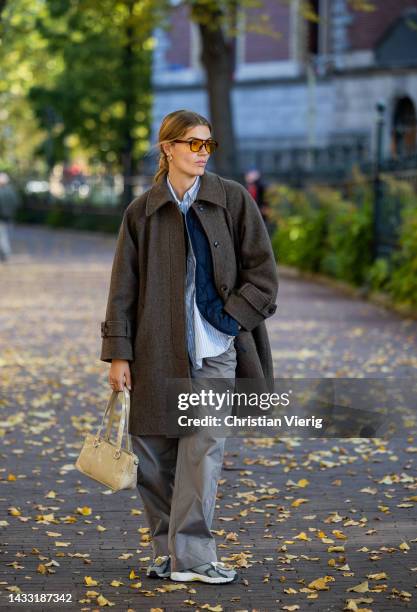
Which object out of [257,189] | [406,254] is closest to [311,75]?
[257,189]

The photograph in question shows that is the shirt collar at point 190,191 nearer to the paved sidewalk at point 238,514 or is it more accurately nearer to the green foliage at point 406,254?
the paved sidewalk at point 238,514

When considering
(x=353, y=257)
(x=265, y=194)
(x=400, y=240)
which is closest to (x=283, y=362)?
(x=400, y=240)

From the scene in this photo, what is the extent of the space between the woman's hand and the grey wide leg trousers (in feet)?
0.75

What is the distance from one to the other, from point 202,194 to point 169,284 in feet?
1.23

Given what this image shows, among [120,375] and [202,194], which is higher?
[202,194]

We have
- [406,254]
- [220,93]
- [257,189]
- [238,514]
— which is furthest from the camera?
[220,93]

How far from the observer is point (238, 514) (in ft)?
23.2

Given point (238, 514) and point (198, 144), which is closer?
point (198, 144)

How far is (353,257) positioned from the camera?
69.2ft

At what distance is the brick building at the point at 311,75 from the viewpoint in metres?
40.6

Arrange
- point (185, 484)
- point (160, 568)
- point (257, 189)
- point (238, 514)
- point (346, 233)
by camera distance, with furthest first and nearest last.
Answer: point (257, 189), point (346, 233), point (238, 514), point (160, 568), point (185, 484)

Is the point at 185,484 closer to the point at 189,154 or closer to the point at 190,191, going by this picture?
the point at 190,191

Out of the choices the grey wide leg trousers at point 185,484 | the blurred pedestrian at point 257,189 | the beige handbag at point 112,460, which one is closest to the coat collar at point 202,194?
the grey wide leg trousers at point 185,484

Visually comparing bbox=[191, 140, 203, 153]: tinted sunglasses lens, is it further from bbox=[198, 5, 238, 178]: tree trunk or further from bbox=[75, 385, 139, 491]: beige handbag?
bbox=[198, 5, 238, 178]: tree trunk
